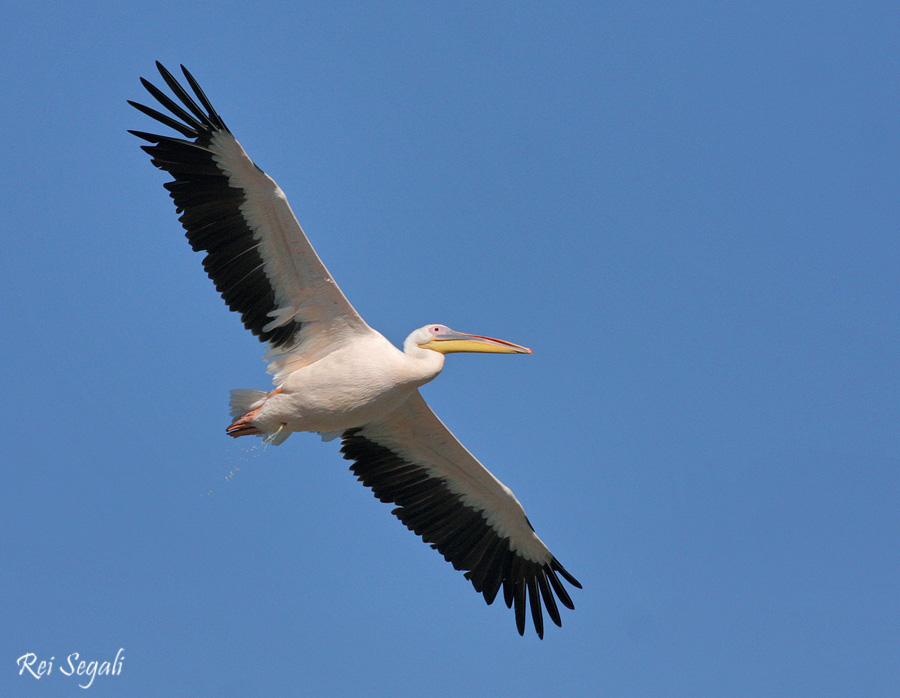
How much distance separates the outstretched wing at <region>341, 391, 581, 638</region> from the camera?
11.8 metres

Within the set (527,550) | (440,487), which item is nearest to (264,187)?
(440,487)

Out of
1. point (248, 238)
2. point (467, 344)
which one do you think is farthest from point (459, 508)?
point (248, 238)

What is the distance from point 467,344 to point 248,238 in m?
2.61

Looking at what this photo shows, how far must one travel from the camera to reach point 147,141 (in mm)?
10359

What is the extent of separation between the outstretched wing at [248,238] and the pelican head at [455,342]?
0.76m

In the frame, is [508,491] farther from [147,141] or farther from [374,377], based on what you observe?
[147,141]

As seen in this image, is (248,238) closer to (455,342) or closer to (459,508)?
(455,342)

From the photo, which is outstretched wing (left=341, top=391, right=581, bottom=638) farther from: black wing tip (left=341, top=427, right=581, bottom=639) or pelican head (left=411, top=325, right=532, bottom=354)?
pelican head (left=411, top=325, right=532, bottom=354)

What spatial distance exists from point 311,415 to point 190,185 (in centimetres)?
263

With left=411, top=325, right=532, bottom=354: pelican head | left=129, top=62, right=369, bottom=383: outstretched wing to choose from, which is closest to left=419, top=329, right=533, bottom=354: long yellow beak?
left=411, top=325, right=532, bottom=354: pelican head

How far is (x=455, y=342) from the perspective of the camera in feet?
37.1

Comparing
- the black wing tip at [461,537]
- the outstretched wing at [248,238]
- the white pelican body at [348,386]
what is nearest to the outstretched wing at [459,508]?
the black wing tip at [461,537]

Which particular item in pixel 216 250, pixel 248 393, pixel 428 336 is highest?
pixel 428 336

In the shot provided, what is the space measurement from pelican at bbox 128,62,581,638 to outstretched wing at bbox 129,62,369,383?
0.04 feet
